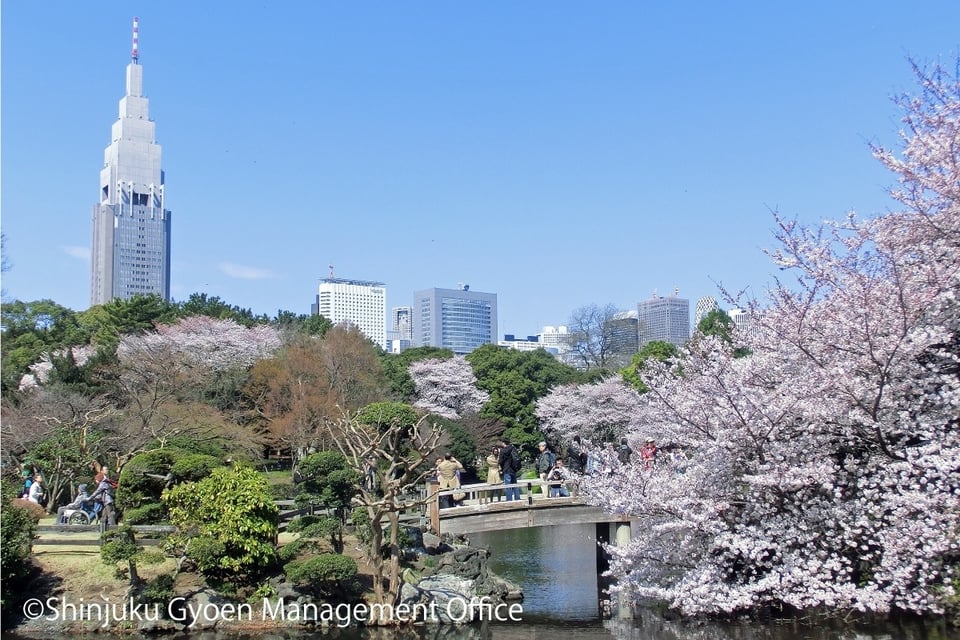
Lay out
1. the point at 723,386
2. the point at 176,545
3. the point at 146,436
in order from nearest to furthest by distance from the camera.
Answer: the point at 723,386 → the point at 176,545 → the point at 146,436

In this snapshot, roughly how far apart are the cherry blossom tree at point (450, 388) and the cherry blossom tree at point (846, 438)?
90.0ft

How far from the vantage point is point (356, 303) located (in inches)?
6639

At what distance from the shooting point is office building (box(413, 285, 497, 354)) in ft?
509

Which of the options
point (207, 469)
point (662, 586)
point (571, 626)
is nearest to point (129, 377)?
point (207, 469)

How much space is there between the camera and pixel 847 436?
9.44 metres

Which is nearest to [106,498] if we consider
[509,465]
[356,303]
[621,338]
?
[509,465]

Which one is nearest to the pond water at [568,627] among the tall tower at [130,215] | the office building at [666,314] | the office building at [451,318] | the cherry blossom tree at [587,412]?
the cherry blossom tree at [587,412]

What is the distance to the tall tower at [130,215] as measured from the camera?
11375cm

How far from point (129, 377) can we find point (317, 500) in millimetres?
12687

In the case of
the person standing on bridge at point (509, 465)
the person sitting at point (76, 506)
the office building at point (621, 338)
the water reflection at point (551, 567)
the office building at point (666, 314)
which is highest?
the office building at point (666, 314)

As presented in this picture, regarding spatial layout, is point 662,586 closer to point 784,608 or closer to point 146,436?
point 784,608

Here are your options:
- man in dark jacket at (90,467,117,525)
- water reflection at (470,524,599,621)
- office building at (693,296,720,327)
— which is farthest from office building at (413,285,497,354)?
man in dark jacket at (90,467,117,525)

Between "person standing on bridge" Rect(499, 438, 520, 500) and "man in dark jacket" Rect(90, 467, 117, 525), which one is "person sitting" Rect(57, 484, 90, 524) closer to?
"man in dark jacket" Rect(90, 467, 117, 525)

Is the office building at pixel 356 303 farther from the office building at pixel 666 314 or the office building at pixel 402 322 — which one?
the office building at pixel 666 314
